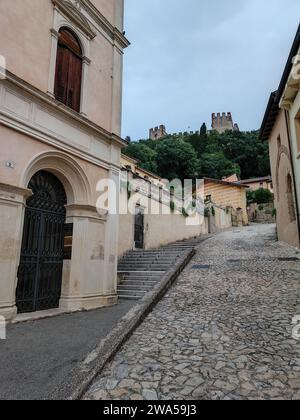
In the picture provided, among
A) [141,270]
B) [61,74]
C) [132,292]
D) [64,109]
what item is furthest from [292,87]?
[132,292]

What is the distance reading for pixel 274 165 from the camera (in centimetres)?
1528

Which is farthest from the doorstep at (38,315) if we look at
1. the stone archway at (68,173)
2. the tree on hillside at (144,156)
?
the tree on hillside at (144,156)

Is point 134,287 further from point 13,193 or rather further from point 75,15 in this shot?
point 75,15

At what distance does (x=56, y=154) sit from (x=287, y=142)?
9263 mm

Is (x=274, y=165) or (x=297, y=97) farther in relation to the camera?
(x=274, y=165)

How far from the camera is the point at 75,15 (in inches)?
326

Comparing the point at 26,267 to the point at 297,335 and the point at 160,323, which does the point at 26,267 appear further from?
the point at 297,335

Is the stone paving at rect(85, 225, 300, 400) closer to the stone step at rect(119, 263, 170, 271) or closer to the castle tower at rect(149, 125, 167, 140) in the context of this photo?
the stone step at rect(119, 263, 170, 271)

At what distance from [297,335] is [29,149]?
6428 mm

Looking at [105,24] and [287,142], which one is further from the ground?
[105,24]

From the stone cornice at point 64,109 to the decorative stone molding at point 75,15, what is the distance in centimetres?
293

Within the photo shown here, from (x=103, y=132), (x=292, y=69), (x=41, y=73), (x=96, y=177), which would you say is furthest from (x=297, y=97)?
(x=41, y=73)

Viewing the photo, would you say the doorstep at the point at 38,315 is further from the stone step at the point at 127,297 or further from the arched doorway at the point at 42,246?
the stone step at the point at 127,297

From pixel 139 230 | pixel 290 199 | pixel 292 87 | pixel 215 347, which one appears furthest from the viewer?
pixel 139 230
